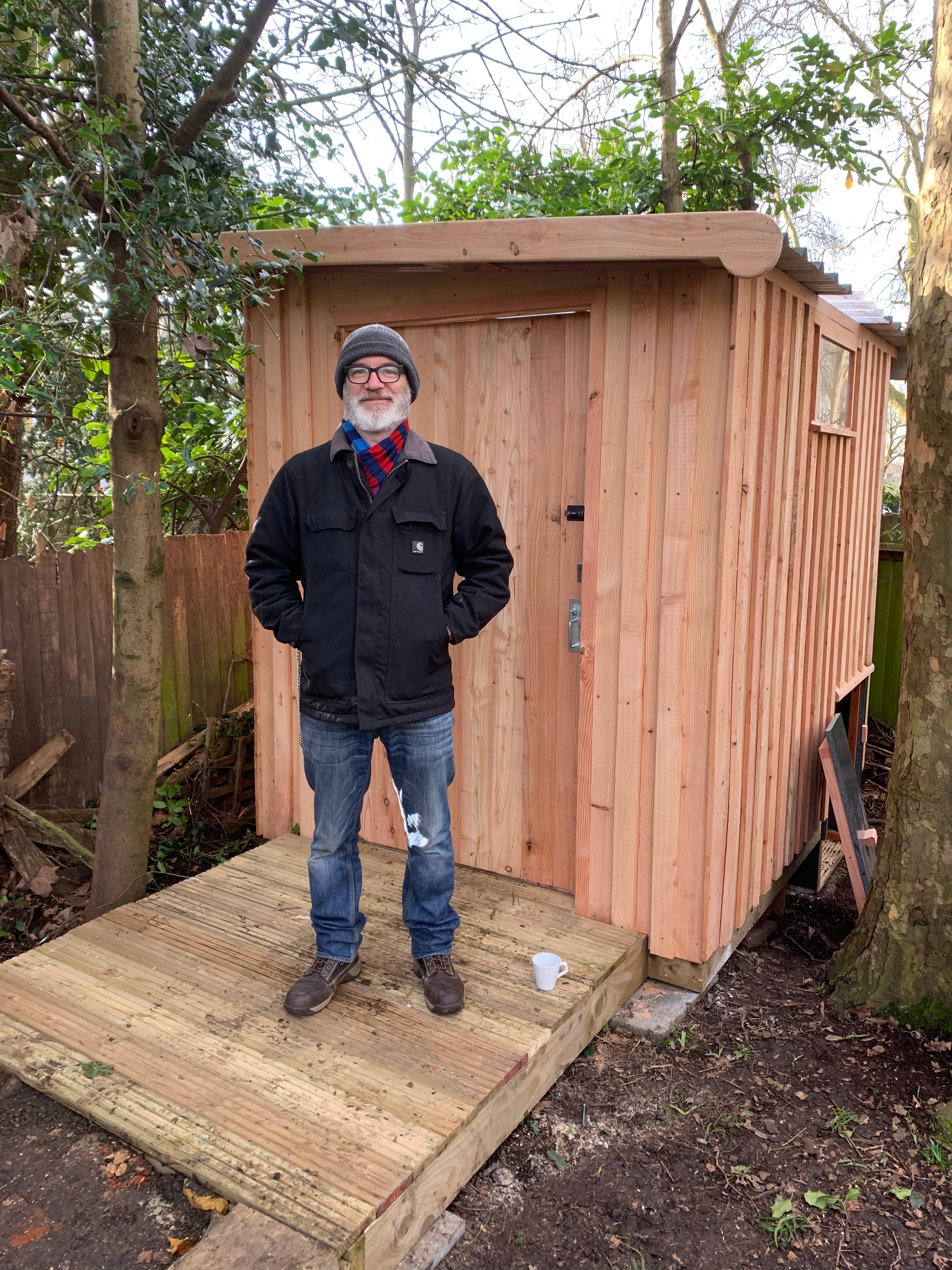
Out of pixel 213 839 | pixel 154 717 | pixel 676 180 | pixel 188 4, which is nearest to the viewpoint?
pixel 188 4

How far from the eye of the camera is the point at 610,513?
11.6 ft

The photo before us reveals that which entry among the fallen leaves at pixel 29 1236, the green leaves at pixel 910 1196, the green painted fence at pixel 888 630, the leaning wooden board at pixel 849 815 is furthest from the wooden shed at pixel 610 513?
the green painted fence at pixel 888 630

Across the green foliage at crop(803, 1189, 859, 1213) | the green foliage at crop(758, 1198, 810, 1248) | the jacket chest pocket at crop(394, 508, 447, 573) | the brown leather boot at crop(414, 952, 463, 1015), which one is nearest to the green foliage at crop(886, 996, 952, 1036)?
the green foliage at crop(803, 1189, 859, 1213)

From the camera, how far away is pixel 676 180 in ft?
24.9

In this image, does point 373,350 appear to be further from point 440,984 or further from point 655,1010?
point 655,1010

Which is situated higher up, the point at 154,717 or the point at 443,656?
the point at 443,656

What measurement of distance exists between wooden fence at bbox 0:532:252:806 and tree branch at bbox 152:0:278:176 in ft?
7.02

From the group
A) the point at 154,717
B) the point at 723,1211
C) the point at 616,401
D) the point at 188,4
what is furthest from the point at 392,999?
the point at 188,4

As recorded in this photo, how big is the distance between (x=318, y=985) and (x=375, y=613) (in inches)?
50.3

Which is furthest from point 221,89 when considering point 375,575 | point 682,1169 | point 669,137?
point 669,137

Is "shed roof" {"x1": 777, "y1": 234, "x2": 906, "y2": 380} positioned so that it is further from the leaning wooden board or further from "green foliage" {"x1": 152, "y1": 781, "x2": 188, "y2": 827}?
"green foliage" {"x1": 152, "y1": 781, "x2": 188, "y2": 827}

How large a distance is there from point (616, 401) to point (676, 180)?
5.15m

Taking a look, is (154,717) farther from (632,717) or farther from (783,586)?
(783,586)

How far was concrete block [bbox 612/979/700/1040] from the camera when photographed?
3.42 m
